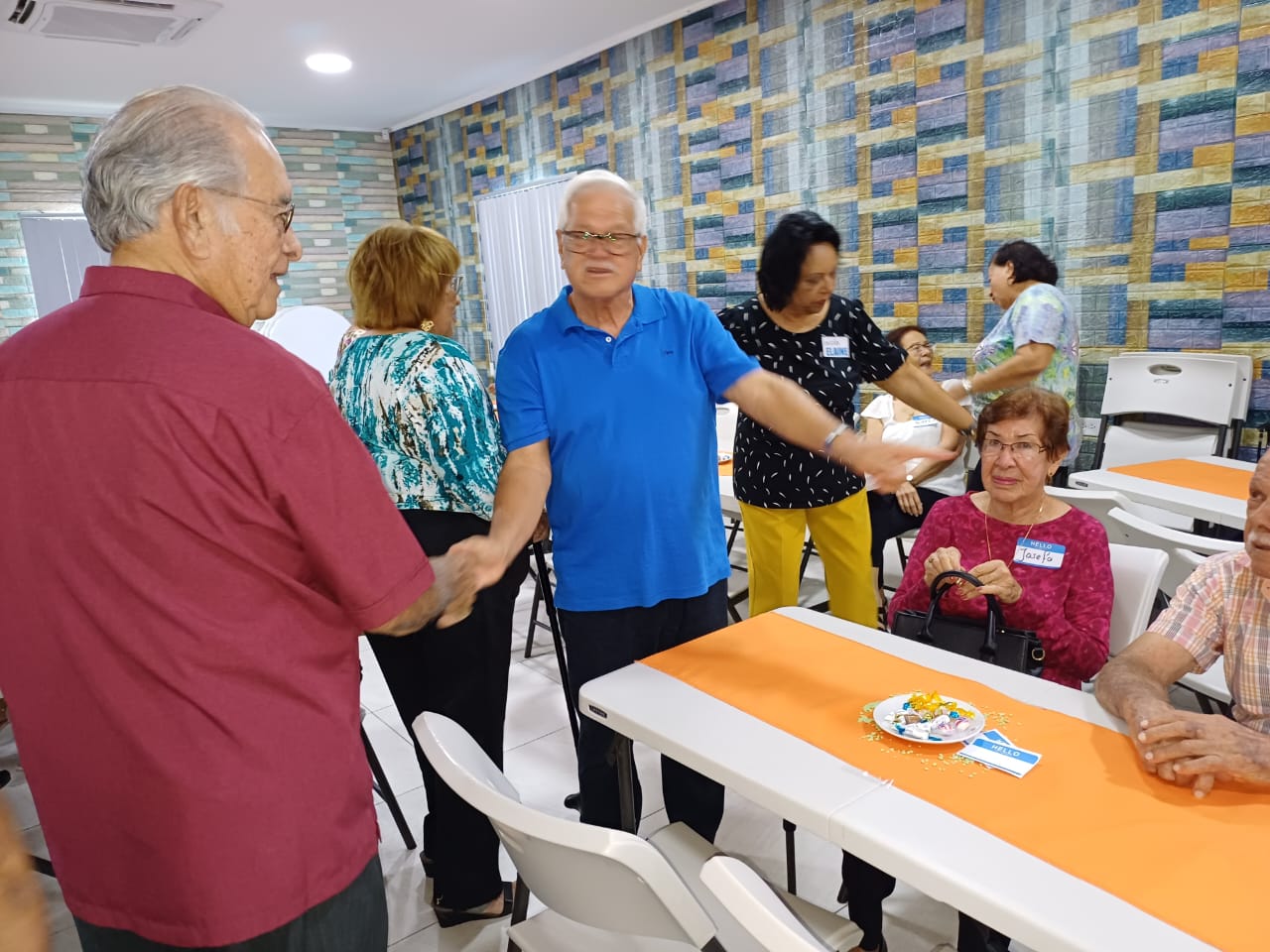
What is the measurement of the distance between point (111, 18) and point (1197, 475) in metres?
5.05

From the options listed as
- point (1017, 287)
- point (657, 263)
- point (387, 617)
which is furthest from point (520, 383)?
point (657, 263)

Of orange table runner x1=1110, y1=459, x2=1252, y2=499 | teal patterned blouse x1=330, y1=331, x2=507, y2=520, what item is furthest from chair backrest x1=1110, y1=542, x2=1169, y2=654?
teal patterned blouse x1=330, y1=331, x2=507, y2=520

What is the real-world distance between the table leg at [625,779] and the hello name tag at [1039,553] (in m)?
0.97

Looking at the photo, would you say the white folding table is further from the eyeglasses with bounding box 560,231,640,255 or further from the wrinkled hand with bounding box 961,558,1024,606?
the eyeglasses with bounding box 560,231,640,255

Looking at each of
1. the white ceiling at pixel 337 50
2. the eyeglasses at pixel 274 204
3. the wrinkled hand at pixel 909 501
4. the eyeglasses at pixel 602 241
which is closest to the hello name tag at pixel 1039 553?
the eyeglasses at pixel 602 241

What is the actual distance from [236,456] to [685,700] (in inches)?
34.8

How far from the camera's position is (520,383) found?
1.75 meters

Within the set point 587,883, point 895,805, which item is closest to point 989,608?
point 895,805

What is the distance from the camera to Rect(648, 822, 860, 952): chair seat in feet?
4.22

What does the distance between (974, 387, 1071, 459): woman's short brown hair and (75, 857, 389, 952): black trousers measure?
5.48 ft

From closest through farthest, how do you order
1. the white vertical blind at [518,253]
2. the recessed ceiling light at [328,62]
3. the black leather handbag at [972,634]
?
the black leather handbag at [972,634] → the recessed ceiling light at [328,62] → the white vertical blind at [518,253]

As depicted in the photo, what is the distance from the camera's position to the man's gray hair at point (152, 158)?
908 millimetres

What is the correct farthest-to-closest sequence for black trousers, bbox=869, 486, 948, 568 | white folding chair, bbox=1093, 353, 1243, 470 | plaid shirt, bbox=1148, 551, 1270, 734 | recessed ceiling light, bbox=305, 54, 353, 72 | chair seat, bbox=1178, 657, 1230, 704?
recessed ceiling light, bbox=305, 54, 353, 72 < white folding chair, bbox=1093, 353, 1243, 470 < black trousers, bbox=869, 486, 948, 568 < chair seat, bbox=1178, 657, 1230, 704 < plaid shirt, bbox=1148, 551, 1270, 734

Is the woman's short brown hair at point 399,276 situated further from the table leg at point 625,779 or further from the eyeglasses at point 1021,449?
the eyeglasses at point 1021,449
